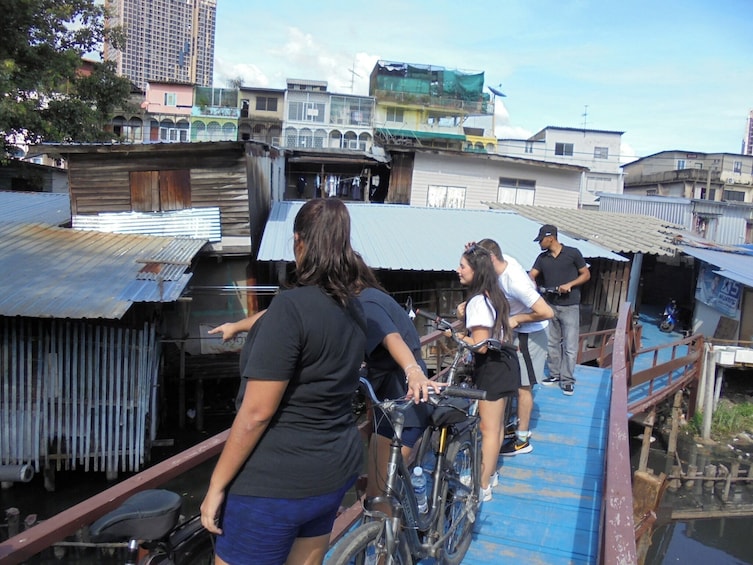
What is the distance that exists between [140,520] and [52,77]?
17.3m

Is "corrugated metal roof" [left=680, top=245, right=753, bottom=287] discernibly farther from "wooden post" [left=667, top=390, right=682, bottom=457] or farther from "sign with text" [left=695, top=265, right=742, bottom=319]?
"wooden post" [left=667, top=390, right=682, bottom=457]

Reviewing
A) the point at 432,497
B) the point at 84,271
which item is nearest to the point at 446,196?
the point at 84,271

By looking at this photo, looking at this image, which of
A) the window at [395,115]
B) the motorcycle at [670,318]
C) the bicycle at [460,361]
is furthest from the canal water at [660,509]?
the window at [395,115]

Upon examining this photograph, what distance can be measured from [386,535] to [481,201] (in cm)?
2061

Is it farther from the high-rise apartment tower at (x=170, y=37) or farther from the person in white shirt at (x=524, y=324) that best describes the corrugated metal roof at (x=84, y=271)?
the high-rise apartment tower at (x=170, y=37)

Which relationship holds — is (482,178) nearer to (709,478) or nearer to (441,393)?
(709,478)

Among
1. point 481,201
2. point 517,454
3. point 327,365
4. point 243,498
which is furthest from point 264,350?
point 481,201

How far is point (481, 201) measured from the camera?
22.3 m

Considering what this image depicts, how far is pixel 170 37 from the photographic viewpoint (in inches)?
6929

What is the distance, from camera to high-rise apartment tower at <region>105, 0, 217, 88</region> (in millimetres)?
165750

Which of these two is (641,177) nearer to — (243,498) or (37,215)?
(37,215)

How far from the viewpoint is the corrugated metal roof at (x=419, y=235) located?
12.9 meters

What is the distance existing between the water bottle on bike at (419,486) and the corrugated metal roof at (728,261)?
1266 centimetres

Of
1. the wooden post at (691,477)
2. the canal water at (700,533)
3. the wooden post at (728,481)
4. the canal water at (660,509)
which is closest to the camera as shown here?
the canal water at (660,509)
